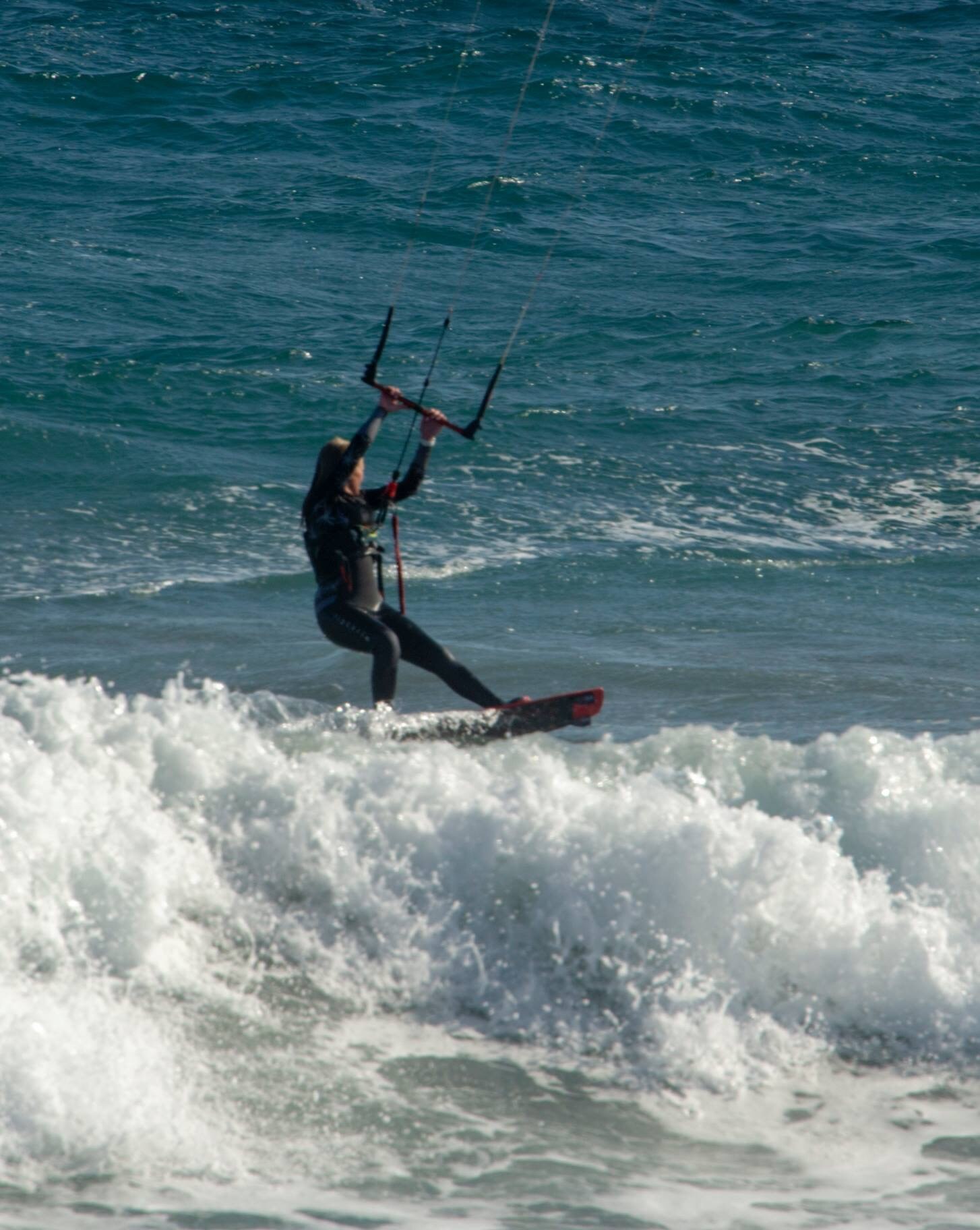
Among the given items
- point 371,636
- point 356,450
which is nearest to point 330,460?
point 356,450

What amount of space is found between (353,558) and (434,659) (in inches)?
28.1

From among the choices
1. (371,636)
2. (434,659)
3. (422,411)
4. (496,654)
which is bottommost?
(496,654)

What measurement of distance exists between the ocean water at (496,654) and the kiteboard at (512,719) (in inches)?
5.4

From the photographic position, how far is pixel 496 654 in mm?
9961

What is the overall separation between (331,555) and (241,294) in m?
10.7

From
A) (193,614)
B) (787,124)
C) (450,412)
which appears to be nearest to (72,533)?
(193,614)

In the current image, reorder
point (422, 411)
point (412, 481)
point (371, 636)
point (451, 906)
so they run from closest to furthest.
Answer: point (451, 906), point (422, 411), point (412, 481), point (371, 636)

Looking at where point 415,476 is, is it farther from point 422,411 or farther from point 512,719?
point 512,719

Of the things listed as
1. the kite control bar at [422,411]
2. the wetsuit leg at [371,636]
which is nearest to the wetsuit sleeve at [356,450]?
the kite control bar at [422,411]

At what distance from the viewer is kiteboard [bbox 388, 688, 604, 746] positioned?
7.70m

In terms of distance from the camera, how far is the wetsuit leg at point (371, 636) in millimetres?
7727

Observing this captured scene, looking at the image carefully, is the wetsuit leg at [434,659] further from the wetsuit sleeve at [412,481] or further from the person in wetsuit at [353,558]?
the wetsuit sleeve at [412,481]

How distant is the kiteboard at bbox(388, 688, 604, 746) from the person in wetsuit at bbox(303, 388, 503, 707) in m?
0.16

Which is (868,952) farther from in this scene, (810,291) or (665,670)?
(810,291)
